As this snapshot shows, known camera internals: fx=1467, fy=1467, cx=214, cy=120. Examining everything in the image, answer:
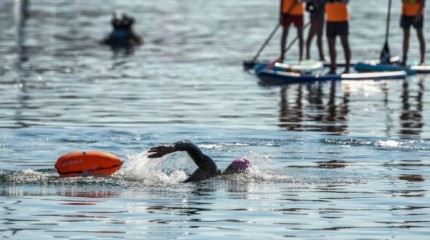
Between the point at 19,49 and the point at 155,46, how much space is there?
354 cm

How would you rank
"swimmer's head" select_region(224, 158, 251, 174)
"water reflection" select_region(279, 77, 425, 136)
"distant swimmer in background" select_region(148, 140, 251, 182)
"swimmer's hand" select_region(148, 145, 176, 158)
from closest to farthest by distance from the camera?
"swimmer's hand" select_region(148, 145, 176, 158) → "distant swimmer in background" select_region(148, 140, 251, 182) → "swimmer's head" select_region(224, 158, 251, 174) → "water reflection" select_region(279, 77, 425, 136)

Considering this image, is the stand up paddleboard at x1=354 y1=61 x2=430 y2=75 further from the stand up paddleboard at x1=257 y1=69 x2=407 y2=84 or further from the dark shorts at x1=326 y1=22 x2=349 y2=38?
the dark shorts at x1=326 y1=22 x2=349 y2=38

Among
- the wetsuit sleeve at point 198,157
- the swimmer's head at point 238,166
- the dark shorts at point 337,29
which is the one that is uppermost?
the dark shorts at point 337,29

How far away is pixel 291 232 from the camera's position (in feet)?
35.4

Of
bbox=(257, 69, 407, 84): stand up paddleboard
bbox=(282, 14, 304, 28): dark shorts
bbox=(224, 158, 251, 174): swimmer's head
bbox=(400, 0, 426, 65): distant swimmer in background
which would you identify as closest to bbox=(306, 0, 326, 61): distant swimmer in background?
bbox=(282, 14, 304, 28): dark shorts

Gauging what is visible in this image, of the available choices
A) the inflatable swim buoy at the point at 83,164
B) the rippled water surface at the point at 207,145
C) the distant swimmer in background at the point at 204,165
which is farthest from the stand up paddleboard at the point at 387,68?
the inflatable swim buoy at the point at 83,164

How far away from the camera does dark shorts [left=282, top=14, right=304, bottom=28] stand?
2591 cm

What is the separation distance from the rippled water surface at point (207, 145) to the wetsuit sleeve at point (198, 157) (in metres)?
0.12

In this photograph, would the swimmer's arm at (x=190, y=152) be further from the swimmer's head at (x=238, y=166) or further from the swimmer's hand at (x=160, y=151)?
the swimmer's head at (x=238, y=166)

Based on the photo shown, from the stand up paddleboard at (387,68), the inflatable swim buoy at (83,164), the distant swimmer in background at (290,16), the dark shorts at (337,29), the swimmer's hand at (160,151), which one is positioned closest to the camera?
the swimmer's hand at (160,151)

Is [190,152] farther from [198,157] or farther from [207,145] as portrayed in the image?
[207,145]

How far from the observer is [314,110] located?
66.0ft

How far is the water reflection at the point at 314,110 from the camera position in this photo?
1816 cm

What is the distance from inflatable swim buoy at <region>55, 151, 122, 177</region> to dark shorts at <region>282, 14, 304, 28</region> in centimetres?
1275
